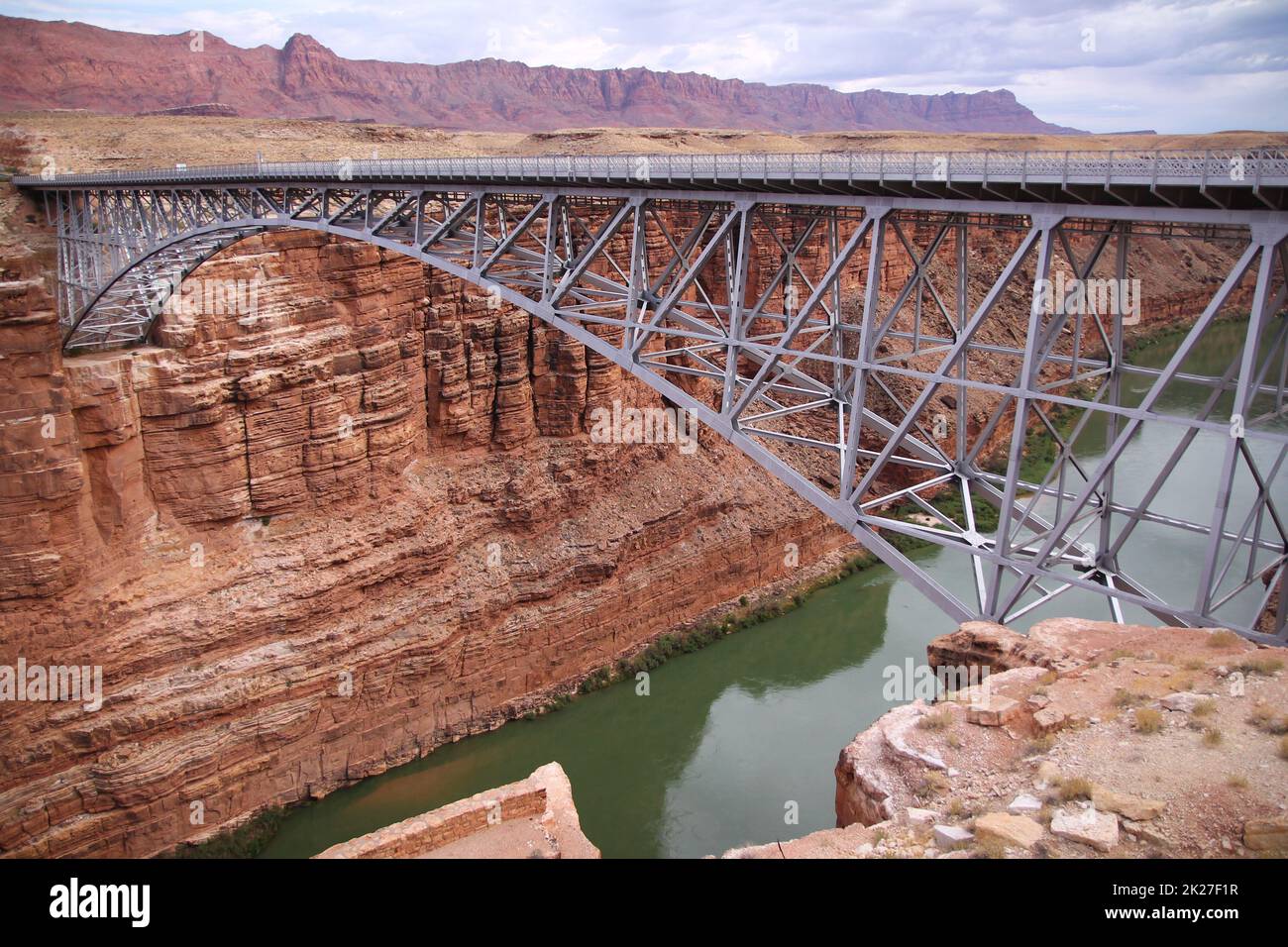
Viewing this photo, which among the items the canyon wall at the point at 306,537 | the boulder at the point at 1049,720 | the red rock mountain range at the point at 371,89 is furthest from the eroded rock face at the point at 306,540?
the red rock mountain range at the point at 371,89

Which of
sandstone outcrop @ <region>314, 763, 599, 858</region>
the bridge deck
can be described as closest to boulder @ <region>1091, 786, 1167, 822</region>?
sandstone outcrop @ <region>314, 763, 599, 858</region>

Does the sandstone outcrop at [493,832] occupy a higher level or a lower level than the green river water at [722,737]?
higher

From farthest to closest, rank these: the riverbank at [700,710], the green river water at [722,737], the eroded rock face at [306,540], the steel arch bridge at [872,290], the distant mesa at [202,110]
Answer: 1. the distant mesa at [202,110]
2. the riverbank at [700,710]
3. the green river water at [722,737]
4. the eroded rock face at [306,540]
5. the steel arch bridge at [872,290]

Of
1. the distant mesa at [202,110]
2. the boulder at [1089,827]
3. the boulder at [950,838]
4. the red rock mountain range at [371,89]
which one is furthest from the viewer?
the distant mesa at [202,110]

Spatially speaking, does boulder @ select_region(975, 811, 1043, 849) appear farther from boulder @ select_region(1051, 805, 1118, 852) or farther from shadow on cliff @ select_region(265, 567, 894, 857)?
shadow on cliff @ select_region(265, 567, 894, 857)

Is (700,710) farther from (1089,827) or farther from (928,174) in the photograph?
(1089,827)

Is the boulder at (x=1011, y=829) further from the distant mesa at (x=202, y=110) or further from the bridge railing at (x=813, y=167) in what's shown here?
the distant mesa at (x=202, y=110)

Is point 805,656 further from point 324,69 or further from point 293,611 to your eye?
point 324,69
